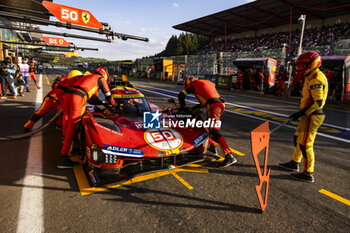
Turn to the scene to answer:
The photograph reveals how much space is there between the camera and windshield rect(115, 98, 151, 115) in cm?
431

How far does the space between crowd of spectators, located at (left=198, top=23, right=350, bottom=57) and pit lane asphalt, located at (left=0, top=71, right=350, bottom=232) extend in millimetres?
22335

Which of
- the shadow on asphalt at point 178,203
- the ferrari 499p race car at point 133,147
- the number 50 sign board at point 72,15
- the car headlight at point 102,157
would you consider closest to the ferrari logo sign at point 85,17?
the number 50 sign board at point 72,15

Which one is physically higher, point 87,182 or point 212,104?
point 212,104

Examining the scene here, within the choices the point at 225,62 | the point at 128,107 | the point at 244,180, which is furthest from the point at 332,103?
the point at 128,107

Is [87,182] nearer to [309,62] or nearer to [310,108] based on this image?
[310,108]

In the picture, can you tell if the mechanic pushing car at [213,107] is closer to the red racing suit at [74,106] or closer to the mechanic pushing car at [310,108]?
the mechanic pushing car at [310,108]

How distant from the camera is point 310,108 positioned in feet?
10.7

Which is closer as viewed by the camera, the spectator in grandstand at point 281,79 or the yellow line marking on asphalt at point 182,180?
the yellow line marking on asphalt at point 182,180

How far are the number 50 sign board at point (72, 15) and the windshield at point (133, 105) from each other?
2254mm

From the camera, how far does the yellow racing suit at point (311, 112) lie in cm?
321

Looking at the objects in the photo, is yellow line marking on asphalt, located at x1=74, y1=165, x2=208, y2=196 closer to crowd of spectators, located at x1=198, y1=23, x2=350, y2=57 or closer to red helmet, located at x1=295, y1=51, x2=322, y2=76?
red helmet, located at x1=295, y1=51, x2=322, y2=76

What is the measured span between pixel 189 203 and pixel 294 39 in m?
39.2

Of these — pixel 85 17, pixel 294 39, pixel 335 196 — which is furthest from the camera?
pixel 294 39

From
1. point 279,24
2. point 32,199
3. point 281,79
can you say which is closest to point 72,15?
point 32,199
